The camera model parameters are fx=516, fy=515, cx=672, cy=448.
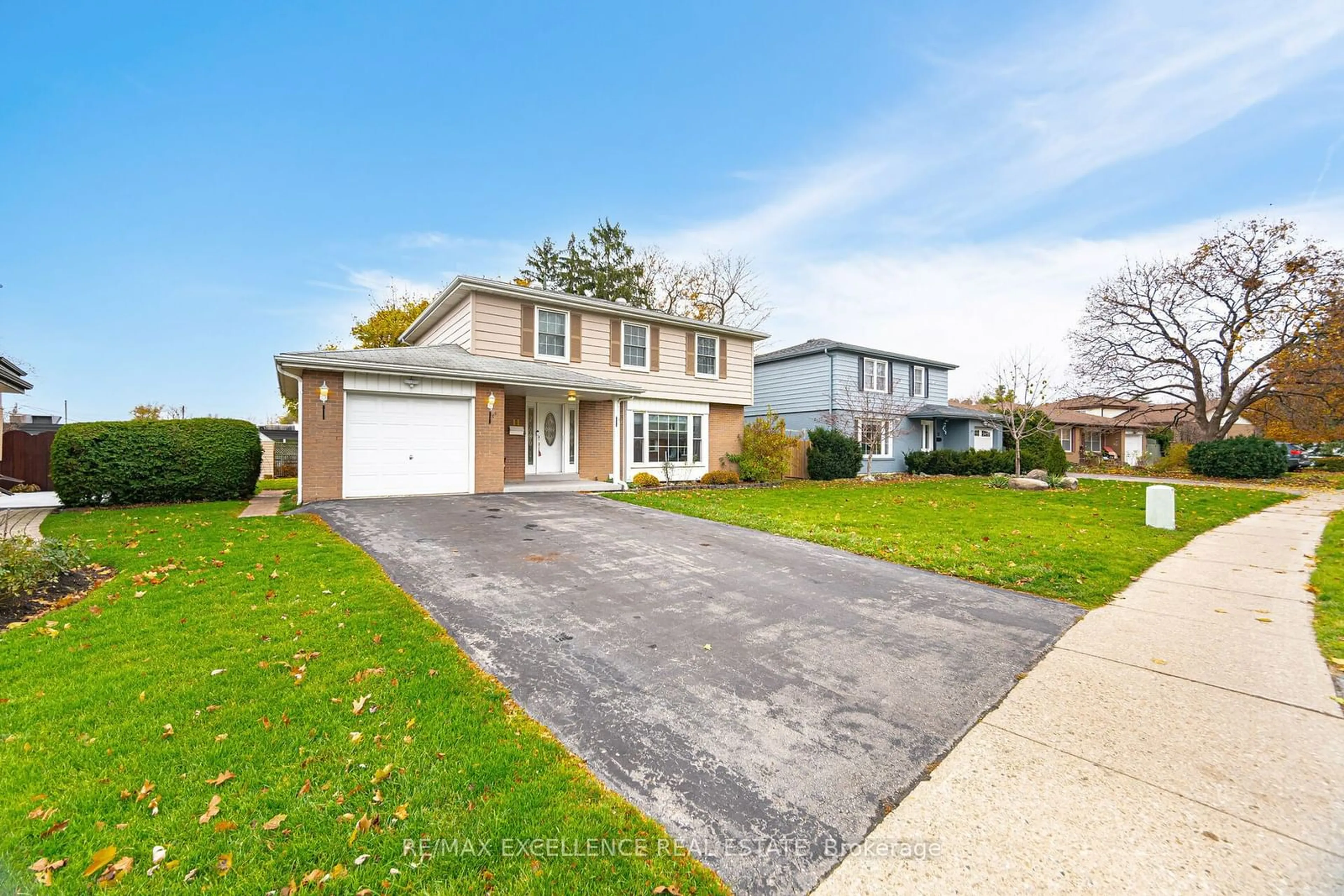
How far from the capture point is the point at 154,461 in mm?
10680

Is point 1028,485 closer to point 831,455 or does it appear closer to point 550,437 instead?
point 831,455

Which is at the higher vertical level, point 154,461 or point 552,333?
point 552,333

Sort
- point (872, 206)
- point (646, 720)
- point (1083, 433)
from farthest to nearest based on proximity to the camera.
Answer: point (1083, 433) < point (872, 206) < point (646, 720)

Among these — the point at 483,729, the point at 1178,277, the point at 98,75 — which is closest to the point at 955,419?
the point at 1178,277

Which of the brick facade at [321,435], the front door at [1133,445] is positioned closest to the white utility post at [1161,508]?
the brick facade at [321,435]

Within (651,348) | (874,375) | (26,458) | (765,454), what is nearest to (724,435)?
(765,454)

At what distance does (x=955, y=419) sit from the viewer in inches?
940

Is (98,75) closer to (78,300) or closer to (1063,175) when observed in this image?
(78,300)

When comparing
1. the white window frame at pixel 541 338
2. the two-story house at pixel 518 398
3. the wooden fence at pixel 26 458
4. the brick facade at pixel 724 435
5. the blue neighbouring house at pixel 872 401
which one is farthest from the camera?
the blue neighbouring house at pixel 872 401

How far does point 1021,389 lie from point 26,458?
3208 cm

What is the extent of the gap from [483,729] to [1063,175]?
58.8ft

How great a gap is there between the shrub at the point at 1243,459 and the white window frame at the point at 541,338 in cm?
2499

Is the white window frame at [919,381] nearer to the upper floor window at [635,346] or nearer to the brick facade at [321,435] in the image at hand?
the upper floor window at [635,346]

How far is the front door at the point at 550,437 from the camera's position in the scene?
14.9 meters
